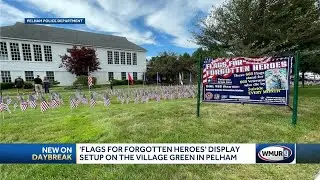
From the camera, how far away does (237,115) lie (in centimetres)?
777

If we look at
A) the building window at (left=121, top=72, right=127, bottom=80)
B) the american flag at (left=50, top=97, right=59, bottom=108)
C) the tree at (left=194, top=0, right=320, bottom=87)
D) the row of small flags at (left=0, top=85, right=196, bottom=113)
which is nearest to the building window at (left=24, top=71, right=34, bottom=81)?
the building window at (left=121, top=72, right=127, bottom=80)

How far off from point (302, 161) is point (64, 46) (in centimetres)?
3693

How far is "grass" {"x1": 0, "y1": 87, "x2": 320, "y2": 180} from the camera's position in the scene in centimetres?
362

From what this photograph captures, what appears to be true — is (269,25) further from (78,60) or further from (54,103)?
(78,60)

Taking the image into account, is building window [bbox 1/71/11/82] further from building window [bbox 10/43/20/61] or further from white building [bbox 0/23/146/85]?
building window [bbox 10/43/20/61]

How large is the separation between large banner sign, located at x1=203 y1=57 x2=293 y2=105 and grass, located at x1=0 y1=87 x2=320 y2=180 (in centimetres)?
64

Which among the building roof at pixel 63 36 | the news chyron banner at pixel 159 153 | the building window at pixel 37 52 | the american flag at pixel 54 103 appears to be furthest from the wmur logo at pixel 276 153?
the building window at pixel 37 52

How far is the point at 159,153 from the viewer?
8.61ft

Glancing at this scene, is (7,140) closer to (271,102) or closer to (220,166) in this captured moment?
(220,166)

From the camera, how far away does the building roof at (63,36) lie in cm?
3134

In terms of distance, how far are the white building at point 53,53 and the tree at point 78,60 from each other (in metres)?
1.95

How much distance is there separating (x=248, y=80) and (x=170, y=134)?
2.81 metres

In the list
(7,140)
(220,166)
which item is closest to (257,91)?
(220,166)

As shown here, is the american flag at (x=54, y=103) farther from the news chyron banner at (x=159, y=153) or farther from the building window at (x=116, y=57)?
the building window at (x=116, y=57)
